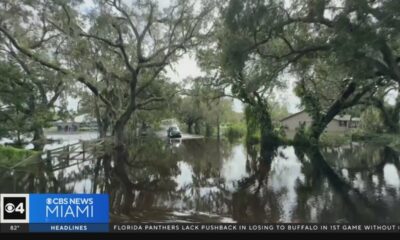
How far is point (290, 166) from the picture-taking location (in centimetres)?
1625

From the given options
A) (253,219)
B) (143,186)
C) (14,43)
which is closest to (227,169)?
(143,186)

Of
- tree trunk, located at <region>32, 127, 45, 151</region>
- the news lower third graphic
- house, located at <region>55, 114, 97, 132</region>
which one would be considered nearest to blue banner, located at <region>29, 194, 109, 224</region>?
the news lower third graphic

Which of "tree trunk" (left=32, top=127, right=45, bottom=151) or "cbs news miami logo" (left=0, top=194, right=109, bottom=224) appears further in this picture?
"tree trunk" (left=32, top=127, right=45, bottom=151)

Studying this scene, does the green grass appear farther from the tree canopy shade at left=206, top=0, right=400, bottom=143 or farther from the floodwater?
the tree canopy shade at left=206, top=0, right=400, bottom=143

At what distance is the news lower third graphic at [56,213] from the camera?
12.2ft

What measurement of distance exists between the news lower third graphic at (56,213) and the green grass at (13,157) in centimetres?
1138

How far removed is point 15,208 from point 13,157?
42.9 feet

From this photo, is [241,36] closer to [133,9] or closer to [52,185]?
[133,9]

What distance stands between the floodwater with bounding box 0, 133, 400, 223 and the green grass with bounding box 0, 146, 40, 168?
0.63 meters

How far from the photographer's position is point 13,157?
1546 cm

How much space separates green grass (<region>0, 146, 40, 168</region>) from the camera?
47.1 feet

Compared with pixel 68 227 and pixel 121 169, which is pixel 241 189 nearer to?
pixel 121 169

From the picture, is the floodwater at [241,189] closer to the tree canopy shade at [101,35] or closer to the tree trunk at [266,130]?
the tree canopy shade at [101,35]

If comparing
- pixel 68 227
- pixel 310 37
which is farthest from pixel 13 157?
pixel 310 37
